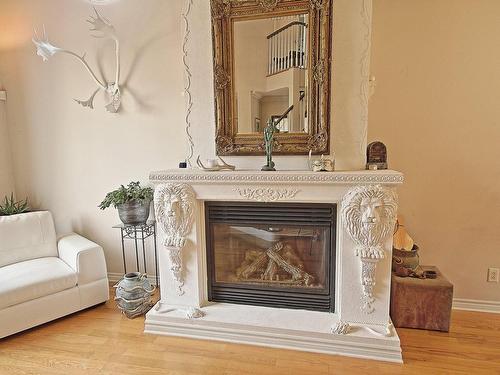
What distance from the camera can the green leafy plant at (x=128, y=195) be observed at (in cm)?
255

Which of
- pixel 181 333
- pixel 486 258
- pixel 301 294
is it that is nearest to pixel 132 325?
pixel 181 333

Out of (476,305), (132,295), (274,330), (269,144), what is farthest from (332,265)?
(132,295)

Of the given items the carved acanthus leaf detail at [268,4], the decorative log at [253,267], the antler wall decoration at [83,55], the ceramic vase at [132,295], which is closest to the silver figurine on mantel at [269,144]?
the decorative log at [253,267]

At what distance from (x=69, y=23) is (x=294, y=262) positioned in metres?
2.95

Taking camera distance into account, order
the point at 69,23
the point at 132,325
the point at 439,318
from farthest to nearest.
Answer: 1. the point at 69,23
2. the point at 132,325
3. the point at 439,318

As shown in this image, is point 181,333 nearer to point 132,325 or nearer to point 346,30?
point 132,325

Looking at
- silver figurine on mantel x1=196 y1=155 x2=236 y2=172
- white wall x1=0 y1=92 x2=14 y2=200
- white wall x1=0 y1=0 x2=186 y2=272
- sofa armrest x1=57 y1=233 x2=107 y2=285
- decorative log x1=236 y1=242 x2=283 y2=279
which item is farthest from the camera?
white wall x1=0 y1=92 x2=14 y2=200

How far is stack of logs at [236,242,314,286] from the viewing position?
2.28 metres

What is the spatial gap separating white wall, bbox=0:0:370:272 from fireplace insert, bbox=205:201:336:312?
0.40m

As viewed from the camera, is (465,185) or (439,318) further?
(465,185)

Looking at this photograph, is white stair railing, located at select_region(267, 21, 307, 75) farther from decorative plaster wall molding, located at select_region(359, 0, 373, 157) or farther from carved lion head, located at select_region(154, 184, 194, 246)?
carved lion head, located at select_region(154, 184, 194, 246)

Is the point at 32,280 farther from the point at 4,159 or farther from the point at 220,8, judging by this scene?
the point at 220,8

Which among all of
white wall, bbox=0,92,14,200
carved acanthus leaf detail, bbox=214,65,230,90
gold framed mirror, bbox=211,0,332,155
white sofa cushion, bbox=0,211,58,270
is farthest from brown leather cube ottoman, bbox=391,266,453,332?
white wall, bbox=0,92,14,200

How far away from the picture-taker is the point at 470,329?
2201mm
